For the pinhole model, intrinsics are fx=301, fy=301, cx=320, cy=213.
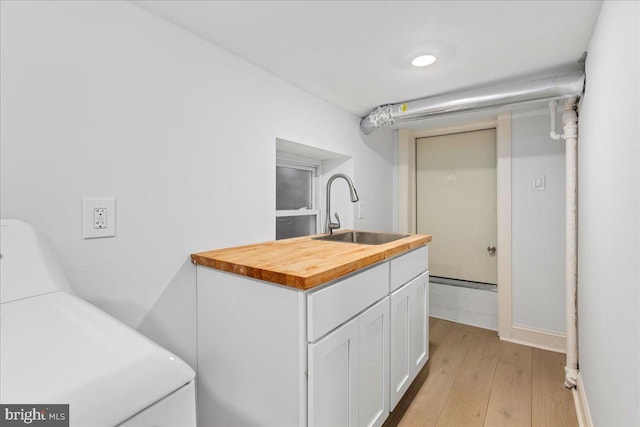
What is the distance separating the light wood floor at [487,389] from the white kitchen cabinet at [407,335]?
0.12 m

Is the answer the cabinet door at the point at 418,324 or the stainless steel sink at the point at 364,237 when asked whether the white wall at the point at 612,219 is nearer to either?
the cabinet door at the point at 418,324

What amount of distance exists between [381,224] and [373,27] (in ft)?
6.47

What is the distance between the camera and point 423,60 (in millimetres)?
1709

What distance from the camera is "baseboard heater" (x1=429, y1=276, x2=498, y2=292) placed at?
2869 millimetres

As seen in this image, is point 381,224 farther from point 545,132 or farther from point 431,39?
point 431,39

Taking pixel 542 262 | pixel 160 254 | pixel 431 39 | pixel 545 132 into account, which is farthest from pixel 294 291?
pixel 545 132

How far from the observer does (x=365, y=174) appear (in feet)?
9.15

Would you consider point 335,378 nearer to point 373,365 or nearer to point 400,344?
point 373,365

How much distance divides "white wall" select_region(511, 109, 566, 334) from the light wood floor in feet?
1.11

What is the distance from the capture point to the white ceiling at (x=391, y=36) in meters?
1.26

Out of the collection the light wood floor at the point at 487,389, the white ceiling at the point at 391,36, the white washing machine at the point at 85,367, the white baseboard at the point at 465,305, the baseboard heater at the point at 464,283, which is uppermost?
the white ceiling at the point at 391,36

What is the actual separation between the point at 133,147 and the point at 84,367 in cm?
95

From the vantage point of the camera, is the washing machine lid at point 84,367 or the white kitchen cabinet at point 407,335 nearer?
the washing machine lid at point 84,367

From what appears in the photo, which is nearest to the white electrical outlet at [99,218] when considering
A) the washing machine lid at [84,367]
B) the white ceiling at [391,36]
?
the washing machine lid at [84,367]
